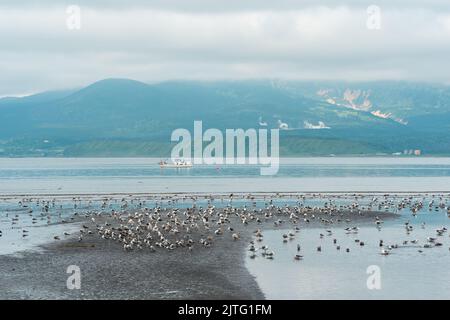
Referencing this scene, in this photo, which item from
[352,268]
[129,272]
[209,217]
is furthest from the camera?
[209,217]

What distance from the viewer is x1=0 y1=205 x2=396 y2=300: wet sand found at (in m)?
39.8

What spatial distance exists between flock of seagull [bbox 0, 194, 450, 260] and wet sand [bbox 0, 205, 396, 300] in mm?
1717

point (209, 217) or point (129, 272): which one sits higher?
point (209, 217)

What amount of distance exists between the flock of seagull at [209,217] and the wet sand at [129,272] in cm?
172

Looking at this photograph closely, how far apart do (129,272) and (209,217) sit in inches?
1160

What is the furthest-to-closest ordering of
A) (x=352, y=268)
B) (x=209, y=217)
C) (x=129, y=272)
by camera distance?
(x=209, y=217), (x=352, y=268), (x=129, y=272)

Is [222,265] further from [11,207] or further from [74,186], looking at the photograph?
[74,186]

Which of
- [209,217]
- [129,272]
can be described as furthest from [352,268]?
[209,217]

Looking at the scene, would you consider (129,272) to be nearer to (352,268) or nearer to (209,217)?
(352,268)

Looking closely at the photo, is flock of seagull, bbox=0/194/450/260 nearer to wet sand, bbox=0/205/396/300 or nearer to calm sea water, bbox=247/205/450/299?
calm sea water, bbox=247/205/450/299

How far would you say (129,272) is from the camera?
45.6 m

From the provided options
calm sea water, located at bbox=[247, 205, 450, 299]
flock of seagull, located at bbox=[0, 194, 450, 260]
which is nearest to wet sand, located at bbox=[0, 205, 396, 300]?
flock of seagull, located at bbox=[0, 194, 450, 260]
